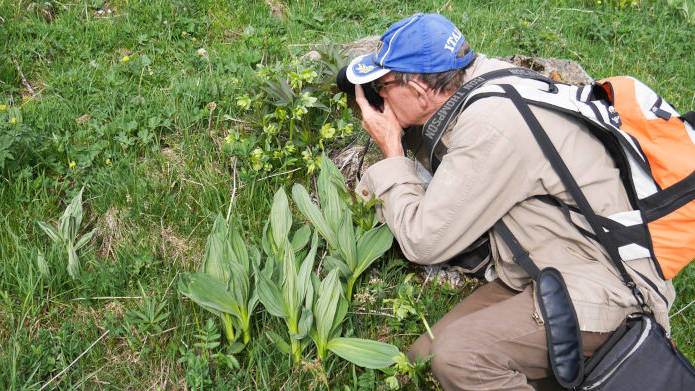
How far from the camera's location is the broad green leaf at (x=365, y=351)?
8.46 feet

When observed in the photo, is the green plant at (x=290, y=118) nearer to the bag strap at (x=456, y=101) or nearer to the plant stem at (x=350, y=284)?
the plant stem at (x=350, y=284)

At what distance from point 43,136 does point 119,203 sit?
0.72 meters

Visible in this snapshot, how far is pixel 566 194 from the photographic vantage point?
2502 millimetres

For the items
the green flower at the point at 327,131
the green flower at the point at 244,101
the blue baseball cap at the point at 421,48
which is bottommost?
the green flower at the point at 327,131

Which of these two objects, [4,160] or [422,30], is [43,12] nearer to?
[4,160]

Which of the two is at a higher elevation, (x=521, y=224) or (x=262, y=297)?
(x=521, y=224)

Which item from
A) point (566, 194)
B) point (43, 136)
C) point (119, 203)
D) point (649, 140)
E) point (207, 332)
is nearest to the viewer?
point (649, 140)

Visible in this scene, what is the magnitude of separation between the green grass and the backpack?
1.02m

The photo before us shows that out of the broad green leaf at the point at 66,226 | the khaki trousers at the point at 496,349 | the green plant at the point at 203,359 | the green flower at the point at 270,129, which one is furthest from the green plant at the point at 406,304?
the broad green leaf at the point at 66,226

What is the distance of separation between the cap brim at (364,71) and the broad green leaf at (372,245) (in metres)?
0.73

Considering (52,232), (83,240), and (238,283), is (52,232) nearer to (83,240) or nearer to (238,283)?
(83,240)

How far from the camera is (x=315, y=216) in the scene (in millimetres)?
3139

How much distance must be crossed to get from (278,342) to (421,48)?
148cm

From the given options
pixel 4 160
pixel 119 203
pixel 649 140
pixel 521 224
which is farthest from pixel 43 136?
pixel 649 140
